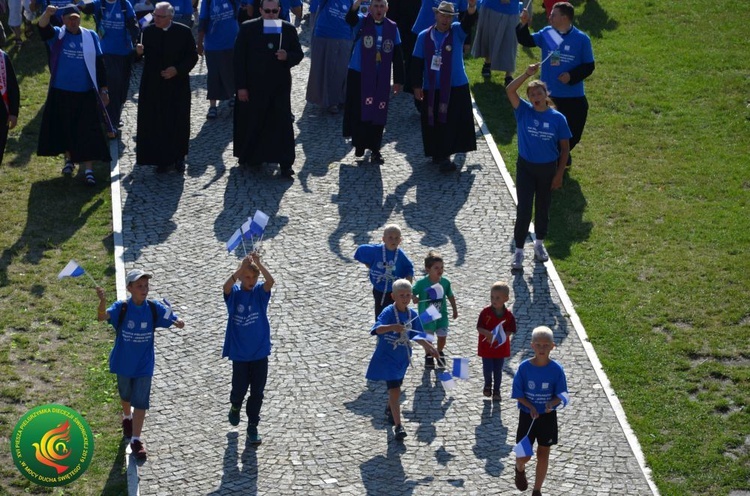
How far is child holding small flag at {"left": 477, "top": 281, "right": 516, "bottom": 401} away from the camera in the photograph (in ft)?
35.5

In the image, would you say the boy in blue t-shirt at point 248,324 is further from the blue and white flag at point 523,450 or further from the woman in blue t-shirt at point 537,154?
the woman in blue t-shirt at point 537,154

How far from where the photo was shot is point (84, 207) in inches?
572

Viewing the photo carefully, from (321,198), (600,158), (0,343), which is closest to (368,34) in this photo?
(321,198)

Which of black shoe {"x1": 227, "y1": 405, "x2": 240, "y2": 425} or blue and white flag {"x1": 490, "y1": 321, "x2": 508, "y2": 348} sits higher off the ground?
blue and white flag {"x1": 490, "y1": 321, "x2": 508, "y2": 348}

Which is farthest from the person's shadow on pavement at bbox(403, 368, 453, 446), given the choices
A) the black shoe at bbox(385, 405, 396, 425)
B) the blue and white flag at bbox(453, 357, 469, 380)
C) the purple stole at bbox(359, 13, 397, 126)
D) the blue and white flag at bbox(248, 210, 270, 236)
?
the purple stole at bbox(359, 13, 397, 126)

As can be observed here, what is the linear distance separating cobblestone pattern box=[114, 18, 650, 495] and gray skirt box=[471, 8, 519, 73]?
1786 mm

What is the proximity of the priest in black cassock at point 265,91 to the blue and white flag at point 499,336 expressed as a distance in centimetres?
510

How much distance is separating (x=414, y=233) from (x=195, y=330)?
9.75ft

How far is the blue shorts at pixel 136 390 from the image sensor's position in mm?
10148

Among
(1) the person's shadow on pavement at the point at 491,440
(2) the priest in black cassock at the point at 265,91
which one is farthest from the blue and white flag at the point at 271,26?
(1) the person's shadow on pavement at the point at 491,440

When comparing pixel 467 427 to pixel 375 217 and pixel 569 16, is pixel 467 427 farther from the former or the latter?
pixel 569 16

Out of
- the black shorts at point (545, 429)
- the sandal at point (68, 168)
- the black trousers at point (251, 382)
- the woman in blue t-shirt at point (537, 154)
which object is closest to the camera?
the black shorts at point (545, 429)

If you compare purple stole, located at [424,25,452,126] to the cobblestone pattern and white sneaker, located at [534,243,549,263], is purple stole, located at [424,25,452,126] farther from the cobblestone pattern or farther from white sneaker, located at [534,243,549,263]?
white sneaker, located at [534,243,549,263]

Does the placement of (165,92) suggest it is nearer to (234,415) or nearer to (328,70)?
(328,70)
